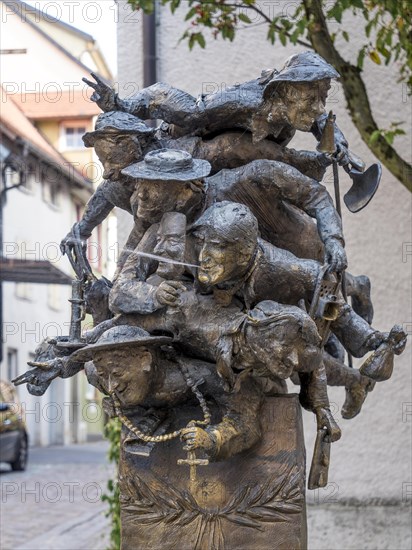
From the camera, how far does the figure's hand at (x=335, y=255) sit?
4.03 metres

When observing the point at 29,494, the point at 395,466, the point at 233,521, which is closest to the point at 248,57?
the point at 395,466

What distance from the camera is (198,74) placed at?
791 centimetres

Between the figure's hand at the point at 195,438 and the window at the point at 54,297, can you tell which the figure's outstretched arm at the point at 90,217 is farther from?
the window at the point at 54,297

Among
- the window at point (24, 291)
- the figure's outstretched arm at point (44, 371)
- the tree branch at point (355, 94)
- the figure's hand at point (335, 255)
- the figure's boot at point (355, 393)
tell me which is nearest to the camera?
the figure's hand at point (335, 255)

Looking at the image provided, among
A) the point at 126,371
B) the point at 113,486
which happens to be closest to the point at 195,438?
the point at 126,371

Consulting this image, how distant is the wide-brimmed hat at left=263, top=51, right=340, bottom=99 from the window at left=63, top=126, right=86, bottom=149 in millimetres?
14288

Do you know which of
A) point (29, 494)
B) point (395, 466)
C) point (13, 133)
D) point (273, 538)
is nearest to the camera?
point (273, 538)

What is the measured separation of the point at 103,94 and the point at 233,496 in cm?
145

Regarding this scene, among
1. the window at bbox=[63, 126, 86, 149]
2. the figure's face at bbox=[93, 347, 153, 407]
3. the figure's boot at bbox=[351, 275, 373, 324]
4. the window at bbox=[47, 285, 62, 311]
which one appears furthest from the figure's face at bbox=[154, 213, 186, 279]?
the window at bbox=[47, 285, 62, 311]

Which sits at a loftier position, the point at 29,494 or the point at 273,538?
the point at 273,538

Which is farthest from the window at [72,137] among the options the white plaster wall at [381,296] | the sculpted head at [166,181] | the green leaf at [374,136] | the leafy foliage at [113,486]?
the sculpted head at [166,181]

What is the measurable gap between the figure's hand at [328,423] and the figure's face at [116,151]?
1051mm

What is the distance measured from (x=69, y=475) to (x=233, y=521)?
464 inches

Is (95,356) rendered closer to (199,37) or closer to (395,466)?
(199,37)
